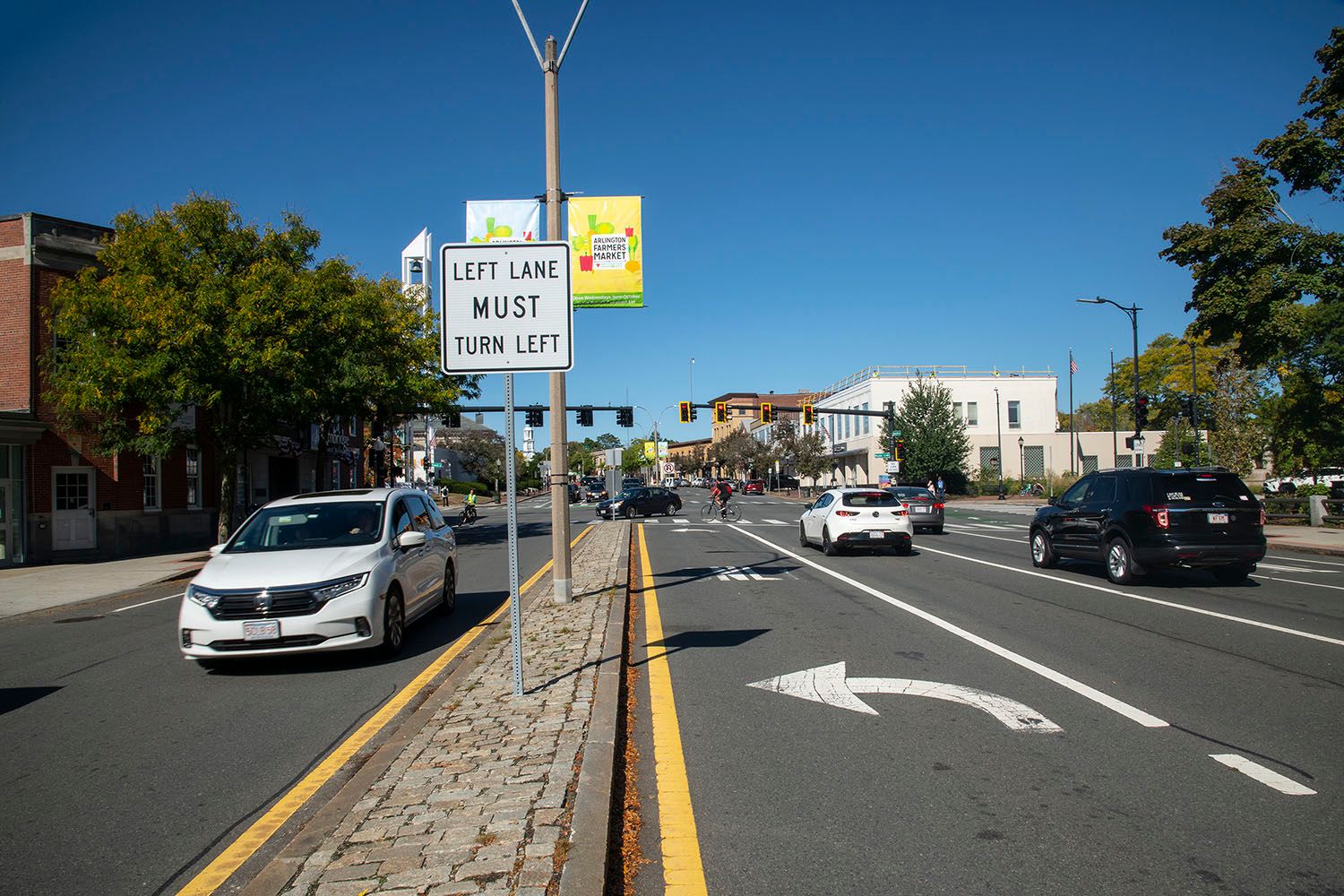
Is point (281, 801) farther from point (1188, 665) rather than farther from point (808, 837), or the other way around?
point (1188, 665)

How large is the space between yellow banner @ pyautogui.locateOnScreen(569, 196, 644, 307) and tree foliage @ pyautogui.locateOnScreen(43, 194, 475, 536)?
9.92 metres

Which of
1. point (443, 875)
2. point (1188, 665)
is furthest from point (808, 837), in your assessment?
point (1188, 665)

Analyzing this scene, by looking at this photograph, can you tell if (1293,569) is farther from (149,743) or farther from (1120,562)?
(149,743)

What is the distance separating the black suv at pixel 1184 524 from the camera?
42.0 ft

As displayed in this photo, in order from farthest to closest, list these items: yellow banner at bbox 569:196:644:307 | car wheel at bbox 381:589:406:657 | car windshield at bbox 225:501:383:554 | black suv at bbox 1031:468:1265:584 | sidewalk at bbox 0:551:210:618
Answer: sidewalk at bbox 0:551:210:618 → yellow banner at bbox 569:196:644:307 → black suv at bbox 1031:468:1265:584 → car windshield at bbox 225:501:383:554 → car wheel at bbox 381:589:406:657

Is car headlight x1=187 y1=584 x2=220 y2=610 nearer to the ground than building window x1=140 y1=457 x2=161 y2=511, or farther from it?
nearer to the ground

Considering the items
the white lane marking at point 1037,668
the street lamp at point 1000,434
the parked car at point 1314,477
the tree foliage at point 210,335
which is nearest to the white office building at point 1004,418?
the street lamp at point 1000,434

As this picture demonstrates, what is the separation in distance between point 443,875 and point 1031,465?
6858cm

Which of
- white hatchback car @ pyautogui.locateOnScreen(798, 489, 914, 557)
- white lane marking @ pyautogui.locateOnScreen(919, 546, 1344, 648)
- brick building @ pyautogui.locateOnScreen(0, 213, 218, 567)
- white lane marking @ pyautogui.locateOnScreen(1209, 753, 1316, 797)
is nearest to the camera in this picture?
white lane marking @ pyautogui.locateOnScreen(1209, 753, 1316, 797)

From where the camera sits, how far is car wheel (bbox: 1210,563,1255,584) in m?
13.3

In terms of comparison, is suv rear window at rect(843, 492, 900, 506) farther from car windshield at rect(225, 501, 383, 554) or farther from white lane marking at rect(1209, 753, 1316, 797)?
white lane marking at rect(1209, 753, 1316, 797)

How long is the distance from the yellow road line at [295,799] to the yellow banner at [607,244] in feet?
27.6

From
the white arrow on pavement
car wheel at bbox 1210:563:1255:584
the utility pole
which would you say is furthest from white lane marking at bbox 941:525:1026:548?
the white arrow on pavement

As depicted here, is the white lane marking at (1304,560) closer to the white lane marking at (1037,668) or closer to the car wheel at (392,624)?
the white lane marking at (1037,668)
